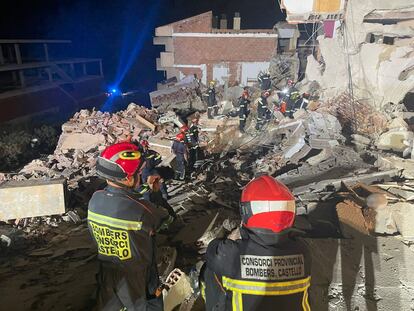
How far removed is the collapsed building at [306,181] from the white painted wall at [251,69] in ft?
16.8

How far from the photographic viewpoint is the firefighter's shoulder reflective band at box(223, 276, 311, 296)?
174cm

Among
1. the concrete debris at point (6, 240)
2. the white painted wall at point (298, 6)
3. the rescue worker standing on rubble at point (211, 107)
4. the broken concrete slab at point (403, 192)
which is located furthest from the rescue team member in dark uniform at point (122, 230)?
the white painted wall at point (298, 6)

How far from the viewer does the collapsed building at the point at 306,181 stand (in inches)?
150

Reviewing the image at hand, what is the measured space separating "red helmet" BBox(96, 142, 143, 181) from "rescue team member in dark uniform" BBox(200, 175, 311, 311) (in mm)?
1091

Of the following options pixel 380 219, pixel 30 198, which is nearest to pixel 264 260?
pixel 380 219

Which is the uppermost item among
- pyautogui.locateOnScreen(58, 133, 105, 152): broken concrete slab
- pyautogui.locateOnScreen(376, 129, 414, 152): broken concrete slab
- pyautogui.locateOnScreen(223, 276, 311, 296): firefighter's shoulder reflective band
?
pyautogui.locateOnScreen(223, 276, 311, 296): firefighter's shoulder reflective band

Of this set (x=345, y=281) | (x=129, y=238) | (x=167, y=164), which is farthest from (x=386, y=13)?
(x=129, y=238)

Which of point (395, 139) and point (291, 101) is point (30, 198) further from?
point (291, 101)

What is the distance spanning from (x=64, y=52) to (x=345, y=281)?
26.1 meters

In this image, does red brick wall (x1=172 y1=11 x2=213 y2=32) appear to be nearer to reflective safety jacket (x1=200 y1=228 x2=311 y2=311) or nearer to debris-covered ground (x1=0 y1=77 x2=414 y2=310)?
debris-covered ground (x1=0 y1=77 x2=414 y2=310)

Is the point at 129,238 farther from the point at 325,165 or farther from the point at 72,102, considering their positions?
the point at 72,102

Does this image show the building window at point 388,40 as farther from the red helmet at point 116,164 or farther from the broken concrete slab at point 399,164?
the red helmet at point 116,164

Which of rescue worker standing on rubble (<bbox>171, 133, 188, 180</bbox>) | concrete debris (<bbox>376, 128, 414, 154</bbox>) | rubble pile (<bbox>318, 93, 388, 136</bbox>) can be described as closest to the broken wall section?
rubble pile (<bbox>318, 93, 388, 136</bbox>)

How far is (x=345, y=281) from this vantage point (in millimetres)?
3598
